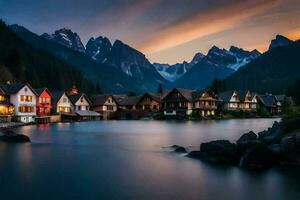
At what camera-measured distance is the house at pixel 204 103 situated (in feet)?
420

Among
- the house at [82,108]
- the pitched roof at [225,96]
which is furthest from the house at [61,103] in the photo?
the pitched roof at [225,96]

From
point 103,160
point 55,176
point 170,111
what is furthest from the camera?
point 170,111

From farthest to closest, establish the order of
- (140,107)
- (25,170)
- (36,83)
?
(36,83) → (140,107) → (25,170)

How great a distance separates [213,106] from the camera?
5217 inches

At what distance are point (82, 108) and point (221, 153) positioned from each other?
9594 cm

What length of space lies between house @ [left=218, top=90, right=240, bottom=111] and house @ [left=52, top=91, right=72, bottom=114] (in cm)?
6070

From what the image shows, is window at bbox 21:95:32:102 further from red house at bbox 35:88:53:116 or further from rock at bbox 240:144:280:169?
rock at bbox 240:144:280:169

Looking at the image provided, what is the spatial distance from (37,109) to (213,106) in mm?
62150

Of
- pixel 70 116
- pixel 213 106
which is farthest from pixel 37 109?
pixel 213 106

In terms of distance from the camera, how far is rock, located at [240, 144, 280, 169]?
32375 millimetres

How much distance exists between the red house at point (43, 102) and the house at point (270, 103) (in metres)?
93.8

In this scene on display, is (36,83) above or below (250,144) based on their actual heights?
above

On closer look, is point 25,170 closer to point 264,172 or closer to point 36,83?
point 264,172

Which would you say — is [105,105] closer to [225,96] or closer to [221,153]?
[225,96]
